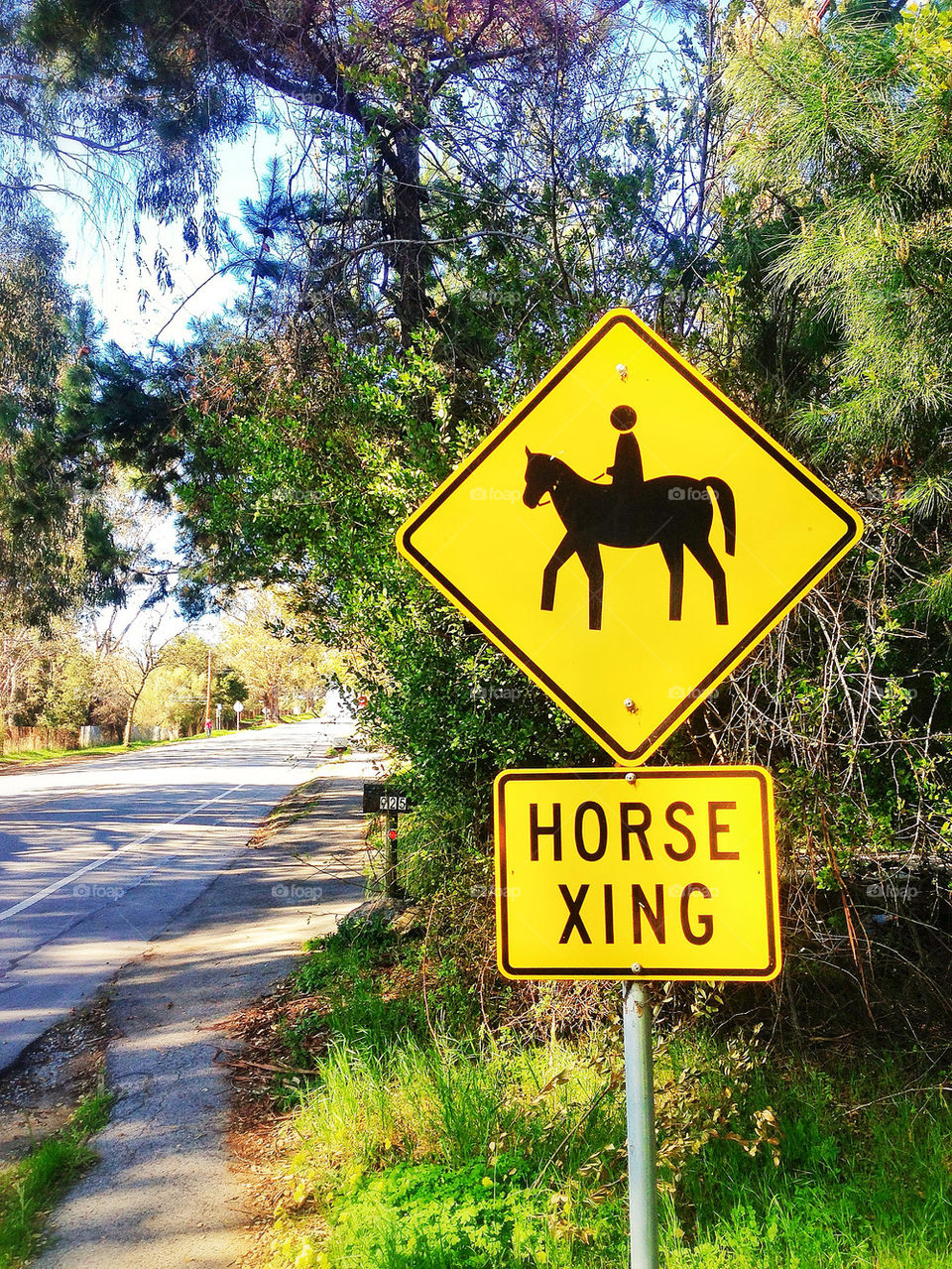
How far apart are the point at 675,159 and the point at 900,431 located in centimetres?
247

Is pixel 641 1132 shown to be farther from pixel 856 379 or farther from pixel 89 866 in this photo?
pixel 89 866

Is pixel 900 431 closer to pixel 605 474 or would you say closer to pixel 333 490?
pixel 605 474

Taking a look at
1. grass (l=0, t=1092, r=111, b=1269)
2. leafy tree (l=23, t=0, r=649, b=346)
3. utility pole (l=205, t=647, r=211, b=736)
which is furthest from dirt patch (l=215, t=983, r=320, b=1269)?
utility pole (l=205, t=647, r=211, b=736)

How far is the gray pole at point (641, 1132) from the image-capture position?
6.65 ft

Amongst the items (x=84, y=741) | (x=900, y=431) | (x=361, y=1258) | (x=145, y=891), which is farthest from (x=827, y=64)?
(x=84, y=741)

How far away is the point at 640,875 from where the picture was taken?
2164 mm

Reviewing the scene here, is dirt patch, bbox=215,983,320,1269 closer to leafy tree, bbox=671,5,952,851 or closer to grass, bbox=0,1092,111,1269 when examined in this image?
grass, bbox=0,1092,111,1269

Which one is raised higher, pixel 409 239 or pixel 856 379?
pixel 409 239

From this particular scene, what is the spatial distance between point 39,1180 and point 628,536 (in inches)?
148

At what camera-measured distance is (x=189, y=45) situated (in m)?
6.85

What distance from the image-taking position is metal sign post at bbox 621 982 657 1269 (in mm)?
2027

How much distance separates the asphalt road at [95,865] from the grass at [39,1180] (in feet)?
4.28

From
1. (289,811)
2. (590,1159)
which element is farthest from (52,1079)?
(289,811)

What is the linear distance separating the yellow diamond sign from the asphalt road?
149 inches
